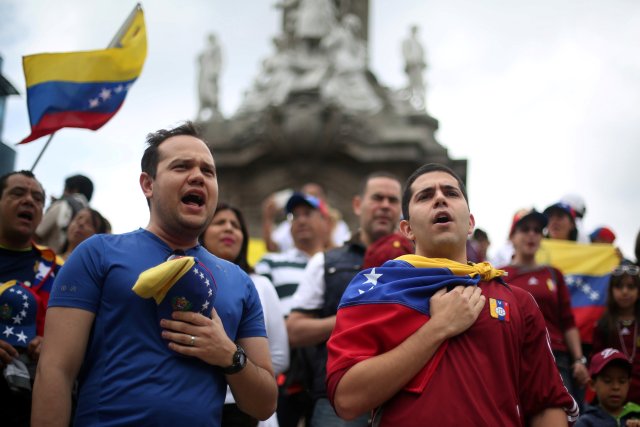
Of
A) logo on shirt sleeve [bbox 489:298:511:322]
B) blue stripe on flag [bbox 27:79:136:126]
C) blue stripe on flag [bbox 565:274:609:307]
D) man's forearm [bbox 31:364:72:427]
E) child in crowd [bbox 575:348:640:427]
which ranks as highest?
blue stripe on flag [bbox 27:79:136:126]

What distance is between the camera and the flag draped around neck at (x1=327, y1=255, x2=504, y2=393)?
3.02 m

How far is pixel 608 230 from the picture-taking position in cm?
908

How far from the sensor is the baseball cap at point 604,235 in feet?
29.4

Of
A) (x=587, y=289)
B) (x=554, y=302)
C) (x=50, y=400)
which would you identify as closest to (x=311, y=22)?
(x=587, y=289)

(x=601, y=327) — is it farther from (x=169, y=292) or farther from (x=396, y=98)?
(x=396, y=98)

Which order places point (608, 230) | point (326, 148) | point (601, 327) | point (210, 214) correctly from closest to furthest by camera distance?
point (210, 214) < point (601, 327) < point (608, 230) < point (326, 148)

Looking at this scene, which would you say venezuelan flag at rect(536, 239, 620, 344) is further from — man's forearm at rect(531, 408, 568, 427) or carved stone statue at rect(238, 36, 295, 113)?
carved stone statue at rect(238, 36, 295, 113)

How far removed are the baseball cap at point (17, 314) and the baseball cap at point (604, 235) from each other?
666 centimetres

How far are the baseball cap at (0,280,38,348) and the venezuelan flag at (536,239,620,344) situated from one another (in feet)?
15.3

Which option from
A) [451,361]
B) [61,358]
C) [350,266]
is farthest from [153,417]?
[350,266]

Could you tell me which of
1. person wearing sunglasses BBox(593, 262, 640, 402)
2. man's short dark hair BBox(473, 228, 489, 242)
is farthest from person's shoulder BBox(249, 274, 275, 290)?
man's short dark hair BBox(473, 228, 489, 242)

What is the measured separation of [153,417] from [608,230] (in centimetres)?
738

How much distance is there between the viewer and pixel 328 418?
15.2ft

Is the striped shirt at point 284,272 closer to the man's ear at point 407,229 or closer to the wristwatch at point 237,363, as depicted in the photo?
the man's ear at point 407,229
